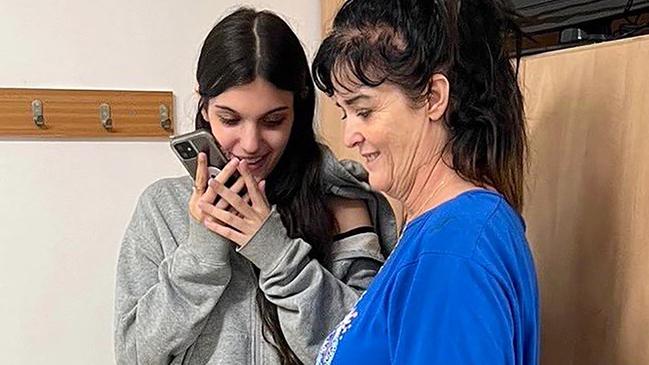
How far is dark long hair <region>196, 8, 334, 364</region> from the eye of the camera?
3.38ft

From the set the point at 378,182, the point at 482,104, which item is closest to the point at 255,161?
the point at 378,182

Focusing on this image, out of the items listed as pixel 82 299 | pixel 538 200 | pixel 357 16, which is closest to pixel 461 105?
pixel 357 16

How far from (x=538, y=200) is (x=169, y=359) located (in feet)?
1.95

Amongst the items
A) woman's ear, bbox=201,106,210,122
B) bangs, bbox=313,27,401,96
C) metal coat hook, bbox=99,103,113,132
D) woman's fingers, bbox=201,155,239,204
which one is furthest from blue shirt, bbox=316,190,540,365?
metal coat hook, bbox=99,103,113,132

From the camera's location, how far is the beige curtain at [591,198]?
Result: 0.83 metres

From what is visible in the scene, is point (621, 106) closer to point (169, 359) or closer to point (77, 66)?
point (169, 359)

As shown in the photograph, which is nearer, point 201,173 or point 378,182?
point 378,182

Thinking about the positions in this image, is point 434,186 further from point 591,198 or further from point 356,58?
point 591,198

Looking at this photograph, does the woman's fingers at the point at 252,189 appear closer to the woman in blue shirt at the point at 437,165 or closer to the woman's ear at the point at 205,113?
the woman's ear at the point at 205,113

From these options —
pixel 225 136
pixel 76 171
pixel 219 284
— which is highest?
pixel 225 136

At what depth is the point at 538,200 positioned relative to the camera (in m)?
1.02

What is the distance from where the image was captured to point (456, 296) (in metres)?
0.59

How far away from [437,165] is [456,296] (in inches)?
6.7

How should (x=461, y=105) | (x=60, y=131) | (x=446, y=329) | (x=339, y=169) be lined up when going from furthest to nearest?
(x=60, y=131) → (x=339, y=169) → (x=461, y=105) → (x=446, y=329)
